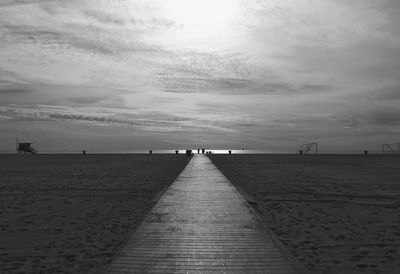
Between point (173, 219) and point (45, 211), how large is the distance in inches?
177

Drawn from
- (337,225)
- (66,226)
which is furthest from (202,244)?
(337,225)

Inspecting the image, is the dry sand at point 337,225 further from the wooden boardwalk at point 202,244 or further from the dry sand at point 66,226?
the dry sand at point 66,226

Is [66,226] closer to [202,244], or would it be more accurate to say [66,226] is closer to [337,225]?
[202,244]

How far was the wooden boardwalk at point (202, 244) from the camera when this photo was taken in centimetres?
539

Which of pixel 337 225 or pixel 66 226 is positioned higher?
pixel 337 225

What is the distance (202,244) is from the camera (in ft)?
21.5

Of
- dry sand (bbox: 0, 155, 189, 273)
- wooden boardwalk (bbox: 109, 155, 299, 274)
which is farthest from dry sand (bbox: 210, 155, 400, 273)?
dry sand (bbox: 0, 155, 189, 273)

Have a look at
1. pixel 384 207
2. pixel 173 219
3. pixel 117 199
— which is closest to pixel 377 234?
pixel 384 207

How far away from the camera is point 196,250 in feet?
20.4

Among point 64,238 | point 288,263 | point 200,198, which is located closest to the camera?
point 288,263

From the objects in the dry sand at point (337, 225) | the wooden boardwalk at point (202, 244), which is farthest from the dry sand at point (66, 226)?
the dry sand at point (337, 225)

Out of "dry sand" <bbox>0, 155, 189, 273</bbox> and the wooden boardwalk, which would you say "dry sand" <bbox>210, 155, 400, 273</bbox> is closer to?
the wooden boardwalk

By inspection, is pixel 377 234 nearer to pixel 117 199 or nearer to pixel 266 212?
pixel 266 212

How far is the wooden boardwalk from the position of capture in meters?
5.39
